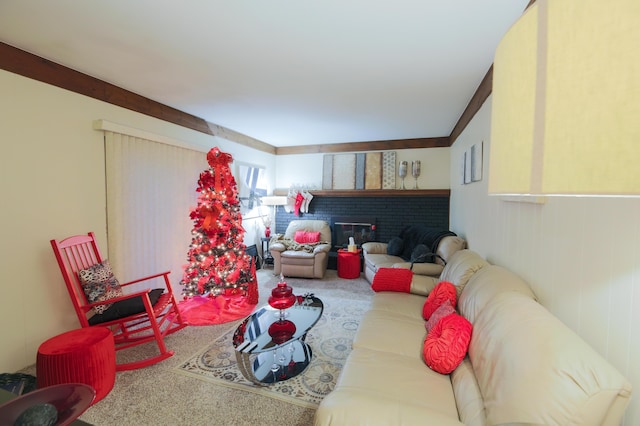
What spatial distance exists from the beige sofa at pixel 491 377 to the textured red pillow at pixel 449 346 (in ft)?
0.12

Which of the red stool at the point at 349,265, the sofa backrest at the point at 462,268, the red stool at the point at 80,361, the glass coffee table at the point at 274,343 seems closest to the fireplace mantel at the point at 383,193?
the red stool at the point at 349,265

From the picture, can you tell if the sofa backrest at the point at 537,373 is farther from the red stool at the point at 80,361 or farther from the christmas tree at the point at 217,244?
the christmas tree at the point at 217,244

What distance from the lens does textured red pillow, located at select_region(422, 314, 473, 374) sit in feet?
5.00

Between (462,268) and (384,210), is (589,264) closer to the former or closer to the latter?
(462,268)

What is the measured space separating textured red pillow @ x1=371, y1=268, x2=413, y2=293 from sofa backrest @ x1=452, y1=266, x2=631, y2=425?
51.0 inches

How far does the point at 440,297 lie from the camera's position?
2.19 metres

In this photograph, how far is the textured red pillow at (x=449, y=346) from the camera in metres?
1.52

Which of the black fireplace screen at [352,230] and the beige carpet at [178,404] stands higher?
the black fireplace screen at [352,230]

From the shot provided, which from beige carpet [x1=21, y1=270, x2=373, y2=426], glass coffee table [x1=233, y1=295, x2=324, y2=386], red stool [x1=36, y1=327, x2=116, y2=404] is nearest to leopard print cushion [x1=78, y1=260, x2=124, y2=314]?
red stool [x1=36, y1=327, x2=116, y2=404]

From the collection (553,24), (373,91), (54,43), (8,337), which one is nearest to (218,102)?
(54,43)

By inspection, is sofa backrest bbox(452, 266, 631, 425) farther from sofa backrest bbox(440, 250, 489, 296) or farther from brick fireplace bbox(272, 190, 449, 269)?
brick fireplace bbox(272, 190, 449, 269)

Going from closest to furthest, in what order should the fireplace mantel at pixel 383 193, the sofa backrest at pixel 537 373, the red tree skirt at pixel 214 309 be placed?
the sofa backrest at pixel 537 373 < the red tree skirt at pixel 214 309 < the fireplace mantel at pixel 383 193

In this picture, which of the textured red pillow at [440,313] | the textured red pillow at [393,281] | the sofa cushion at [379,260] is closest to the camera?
the textured red pillow at [440,313]

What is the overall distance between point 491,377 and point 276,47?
7.73 ft
